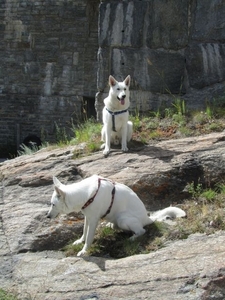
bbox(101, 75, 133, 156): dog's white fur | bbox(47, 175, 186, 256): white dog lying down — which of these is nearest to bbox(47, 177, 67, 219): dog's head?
bbox(47, 175, 186, 256): white dog lying down

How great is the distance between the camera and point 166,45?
957cm

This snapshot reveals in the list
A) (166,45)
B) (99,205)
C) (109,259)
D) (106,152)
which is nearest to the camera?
(109,259)

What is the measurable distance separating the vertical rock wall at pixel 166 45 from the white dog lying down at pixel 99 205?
3.44 metres

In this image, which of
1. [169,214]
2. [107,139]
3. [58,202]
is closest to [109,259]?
[58,202]

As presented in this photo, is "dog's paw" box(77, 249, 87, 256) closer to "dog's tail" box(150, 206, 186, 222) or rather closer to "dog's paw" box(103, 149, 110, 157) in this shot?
"dog's tail" box(150, 206, 186, 222)

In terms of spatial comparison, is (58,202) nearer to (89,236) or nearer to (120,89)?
(89,236)

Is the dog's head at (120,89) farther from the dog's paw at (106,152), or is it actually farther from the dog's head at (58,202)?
the dog's head at (58,202)

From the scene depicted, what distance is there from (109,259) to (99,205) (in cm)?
59

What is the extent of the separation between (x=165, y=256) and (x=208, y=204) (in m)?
1.30

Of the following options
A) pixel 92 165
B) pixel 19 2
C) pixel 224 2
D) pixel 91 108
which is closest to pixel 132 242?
pixel 92 165

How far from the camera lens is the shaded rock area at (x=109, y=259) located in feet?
17.0

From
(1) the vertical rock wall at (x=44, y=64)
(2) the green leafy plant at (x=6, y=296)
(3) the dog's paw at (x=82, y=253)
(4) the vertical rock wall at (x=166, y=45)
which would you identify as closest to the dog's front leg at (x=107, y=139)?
(4) the vertical rock wall at (x=166, y=45)

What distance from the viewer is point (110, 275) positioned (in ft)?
17.7

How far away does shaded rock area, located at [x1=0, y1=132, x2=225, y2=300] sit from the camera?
5.18m
